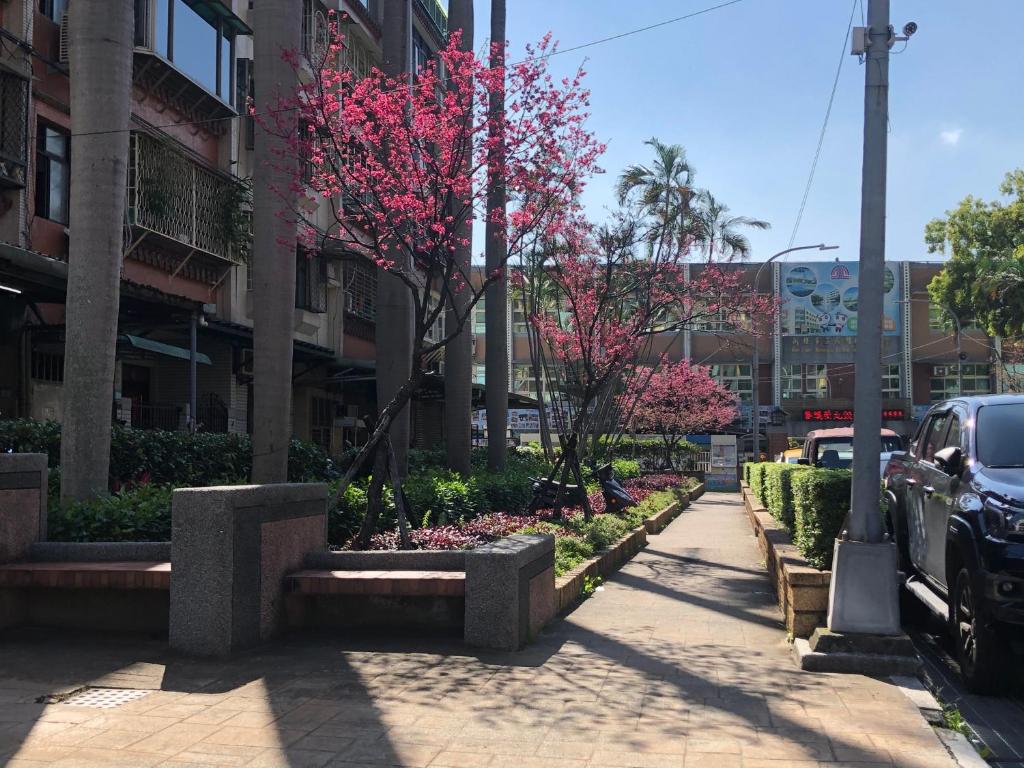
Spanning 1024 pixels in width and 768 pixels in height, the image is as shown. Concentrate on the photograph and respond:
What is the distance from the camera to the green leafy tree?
37000 millimetres

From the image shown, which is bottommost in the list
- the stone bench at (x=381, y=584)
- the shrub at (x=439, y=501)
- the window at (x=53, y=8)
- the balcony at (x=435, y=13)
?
the stone bench at (x=381, y=584)

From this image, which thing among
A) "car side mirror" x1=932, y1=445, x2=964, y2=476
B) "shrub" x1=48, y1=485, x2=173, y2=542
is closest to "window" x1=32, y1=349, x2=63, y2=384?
"shrub" x1=48, y1=485, x2=173, y2=542

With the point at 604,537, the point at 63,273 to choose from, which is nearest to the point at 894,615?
the point at 604,537

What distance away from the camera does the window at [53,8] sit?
55.7 feet

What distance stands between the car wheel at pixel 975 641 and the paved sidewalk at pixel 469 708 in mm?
728

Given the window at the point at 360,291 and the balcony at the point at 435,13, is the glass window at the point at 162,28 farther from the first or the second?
the balcony at the point at 435,13

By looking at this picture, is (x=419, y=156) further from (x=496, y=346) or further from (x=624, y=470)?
(x=624, y=470)

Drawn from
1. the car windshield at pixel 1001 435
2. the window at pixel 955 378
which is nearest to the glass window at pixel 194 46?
the car windshield at pixel 1001 435

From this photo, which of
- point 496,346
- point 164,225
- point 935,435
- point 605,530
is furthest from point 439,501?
point 164,225

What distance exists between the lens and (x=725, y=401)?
51125 millimetres

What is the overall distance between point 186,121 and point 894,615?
720 inches

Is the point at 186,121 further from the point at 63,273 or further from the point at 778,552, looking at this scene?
the point at 778,552

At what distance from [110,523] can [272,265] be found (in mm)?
3863

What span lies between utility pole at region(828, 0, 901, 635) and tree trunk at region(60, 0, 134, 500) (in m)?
6.96
